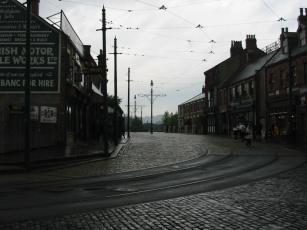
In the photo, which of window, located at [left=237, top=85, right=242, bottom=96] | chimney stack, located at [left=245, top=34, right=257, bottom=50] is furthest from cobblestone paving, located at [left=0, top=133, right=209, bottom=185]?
chimney stack, located at [left=245, top=34, right=257, bottom=50]

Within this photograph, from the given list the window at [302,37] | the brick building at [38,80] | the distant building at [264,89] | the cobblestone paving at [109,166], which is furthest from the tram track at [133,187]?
the window at [302,37]

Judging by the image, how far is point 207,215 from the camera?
1007cm

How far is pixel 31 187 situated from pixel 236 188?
585 cm

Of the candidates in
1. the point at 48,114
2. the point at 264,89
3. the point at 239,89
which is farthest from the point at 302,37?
the point at 48,114

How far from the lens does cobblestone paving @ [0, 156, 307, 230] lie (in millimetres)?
9102

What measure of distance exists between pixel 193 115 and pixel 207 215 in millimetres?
84299

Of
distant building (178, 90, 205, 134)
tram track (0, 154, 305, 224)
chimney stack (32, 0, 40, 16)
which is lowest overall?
tram track (0, 154, 305, 224)

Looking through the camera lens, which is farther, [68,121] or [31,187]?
[68,121]

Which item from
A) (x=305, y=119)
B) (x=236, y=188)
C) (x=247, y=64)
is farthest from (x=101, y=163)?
(x=247, y=64)

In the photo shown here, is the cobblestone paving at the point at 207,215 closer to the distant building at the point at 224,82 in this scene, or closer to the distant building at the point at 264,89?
the distant building at the point at 264,89

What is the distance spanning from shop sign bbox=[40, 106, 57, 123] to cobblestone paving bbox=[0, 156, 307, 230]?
63.5 feet

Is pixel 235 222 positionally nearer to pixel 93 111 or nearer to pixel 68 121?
pixel 68 121

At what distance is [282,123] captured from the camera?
4628 centimetres

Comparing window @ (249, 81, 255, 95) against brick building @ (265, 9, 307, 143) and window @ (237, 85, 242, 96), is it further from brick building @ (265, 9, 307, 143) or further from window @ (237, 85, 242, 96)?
brick building @ (265, 9, 307, 143)
